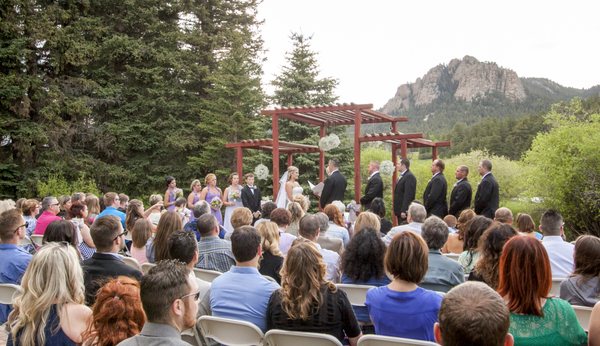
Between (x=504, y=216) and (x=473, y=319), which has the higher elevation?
(x=473, y=319)

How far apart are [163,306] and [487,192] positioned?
8.30 meters

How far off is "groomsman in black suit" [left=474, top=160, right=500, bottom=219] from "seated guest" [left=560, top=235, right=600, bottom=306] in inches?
225

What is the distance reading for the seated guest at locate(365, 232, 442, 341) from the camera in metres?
3.39

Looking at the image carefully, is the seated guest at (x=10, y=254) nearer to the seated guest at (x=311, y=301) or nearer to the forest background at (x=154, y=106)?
the seated guest at (x=311, y=301)

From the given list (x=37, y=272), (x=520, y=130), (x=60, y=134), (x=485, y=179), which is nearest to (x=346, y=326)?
(x=37, y=272)

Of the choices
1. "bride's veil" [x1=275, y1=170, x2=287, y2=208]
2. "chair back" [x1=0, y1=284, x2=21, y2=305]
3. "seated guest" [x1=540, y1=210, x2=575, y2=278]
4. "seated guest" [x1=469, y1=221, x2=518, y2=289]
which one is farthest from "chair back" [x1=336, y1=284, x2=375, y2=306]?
"bride's veil" [x1=275, y1=170, x2=287, y2=208]

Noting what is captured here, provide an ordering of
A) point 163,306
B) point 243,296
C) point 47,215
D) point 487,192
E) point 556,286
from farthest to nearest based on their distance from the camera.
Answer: point 487,192 < point 47,215 < point 556,286 < point 243,296 < point 163,306

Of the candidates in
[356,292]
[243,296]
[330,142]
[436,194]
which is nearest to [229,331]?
[243,296]

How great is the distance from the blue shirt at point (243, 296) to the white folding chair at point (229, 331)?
0.24m

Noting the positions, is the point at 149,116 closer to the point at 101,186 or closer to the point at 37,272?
the point at 101,186

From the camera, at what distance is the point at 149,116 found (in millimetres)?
27156

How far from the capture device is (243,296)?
399 centimetres

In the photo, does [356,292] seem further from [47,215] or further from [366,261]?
[47,215]

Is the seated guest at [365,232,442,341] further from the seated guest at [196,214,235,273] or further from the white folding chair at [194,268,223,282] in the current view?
the seated guest at [196,214,235,273]
